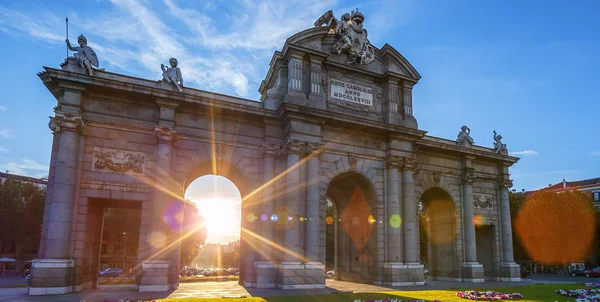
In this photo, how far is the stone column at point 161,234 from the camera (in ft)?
71.9

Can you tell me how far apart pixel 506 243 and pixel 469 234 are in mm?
4382

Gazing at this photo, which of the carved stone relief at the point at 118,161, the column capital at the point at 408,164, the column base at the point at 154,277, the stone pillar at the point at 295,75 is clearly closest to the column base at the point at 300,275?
the column base at the point at 154,277

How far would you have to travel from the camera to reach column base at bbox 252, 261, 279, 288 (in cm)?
2405

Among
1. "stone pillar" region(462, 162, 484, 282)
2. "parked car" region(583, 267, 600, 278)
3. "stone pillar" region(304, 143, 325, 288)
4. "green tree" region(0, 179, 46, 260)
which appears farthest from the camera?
"green tree" region(0, 179, 46, 260)

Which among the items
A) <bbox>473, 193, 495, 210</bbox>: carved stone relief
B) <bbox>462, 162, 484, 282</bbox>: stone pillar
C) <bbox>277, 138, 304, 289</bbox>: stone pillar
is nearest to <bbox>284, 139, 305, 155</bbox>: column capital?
<bbox>277, 138, 304, 289</bbox>: stone pillar

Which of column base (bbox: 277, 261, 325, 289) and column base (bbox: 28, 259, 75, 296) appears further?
column base (bbox: 277, 261, 325, 289)

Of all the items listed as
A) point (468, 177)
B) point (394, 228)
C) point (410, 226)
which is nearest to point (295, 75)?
point (394, 228)

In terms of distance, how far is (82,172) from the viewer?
22.6 meters

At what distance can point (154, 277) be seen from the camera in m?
21.9

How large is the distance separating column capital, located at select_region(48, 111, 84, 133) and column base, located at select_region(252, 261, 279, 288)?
39.0 ft

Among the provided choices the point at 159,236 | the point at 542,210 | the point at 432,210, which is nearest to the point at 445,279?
the point at 432,210

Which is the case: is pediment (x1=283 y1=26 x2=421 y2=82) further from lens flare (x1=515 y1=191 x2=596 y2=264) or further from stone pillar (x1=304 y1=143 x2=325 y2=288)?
lens flare (x1=515 y1=191 x2=596 y2=264)

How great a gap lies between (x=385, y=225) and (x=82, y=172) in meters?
18.2

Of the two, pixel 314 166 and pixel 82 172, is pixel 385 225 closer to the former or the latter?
pixel 314 166
